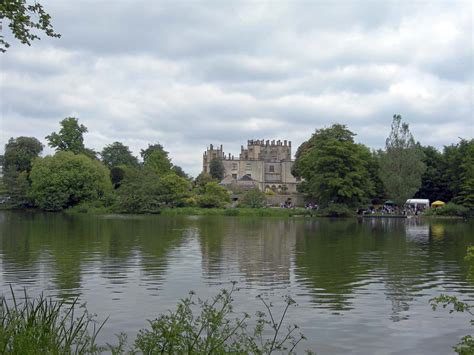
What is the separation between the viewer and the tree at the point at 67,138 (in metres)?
80.1

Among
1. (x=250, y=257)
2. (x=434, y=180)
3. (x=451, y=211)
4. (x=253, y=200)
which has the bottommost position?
(x=250, y=257)

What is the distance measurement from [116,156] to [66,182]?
1333 inches

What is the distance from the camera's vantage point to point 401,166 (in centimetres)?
6156

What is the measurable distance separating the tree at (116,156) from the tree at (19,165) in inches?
606

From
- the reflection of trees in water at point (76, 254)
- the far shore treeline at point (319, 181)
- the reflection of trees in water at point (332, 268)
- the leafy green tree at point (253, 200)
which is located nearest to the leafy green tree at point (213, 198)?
the far shore treeline at point (319, 181)

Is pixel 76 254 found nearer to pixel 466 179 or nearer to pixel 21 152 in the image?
pixel 466 179

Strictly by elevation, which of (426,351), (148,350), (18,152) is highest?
(18,152)

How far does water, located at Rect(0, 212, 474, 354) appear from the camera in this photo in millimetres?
10539

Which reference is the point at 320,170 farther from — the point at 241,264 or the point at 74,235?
the point at 241,264

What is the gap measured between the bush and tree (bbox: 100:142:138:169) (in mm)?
56053

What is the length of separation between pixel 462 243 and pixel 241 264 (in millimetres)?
13364

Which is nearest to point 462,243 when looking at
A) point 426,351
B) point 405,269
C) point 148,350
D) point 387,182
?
point 405,269

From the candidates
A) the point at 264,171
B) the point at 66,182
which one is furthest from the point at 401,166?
the point at 264,171

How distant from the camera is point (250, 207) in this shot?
2682 inches
